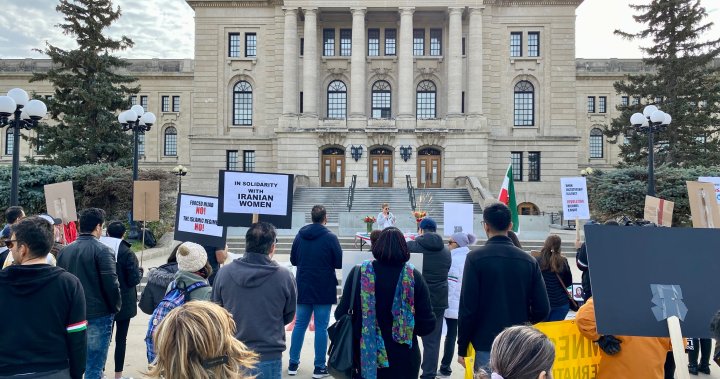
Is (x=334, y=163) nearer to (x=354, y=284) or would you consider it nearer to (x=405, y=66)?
(x=405, y=66)

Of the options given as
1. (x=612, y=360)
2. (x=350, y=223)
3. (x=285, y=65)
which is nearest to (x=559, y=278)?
(x=612, y=360)

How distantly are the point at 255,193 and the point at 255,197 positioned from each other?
0.06 meters

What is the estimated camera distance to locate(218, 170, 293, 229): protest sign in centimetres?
822

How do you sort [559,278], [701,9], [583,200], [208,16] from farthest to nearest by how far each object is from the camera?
[208,16], [701,9], [583,200], [559,278]

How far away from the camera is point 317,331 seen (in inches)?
310

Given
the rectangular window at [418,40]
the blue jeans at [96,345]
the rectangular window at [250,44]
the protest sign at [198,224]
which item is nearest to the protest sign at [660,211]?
the protest sign at [198,224]

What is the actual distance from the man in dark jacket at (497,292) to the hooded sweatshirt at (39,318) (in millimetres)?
3399

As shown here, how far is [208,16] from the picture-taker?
43312mm

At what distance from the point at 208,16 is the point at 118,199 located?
23377 millimetres

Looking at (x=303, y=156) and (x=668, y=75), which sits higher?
(x=668, y=75)

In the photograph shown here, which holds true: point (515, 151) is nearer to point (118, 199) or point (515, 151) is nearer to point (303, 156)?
point (303, 156)

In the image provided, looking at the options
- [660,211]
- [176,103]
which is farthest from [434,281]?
[176,103]

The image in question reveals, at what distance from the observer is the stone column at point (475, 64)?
4059 cm

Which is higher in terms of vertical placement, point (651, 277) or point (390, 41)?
point (390, 41)
